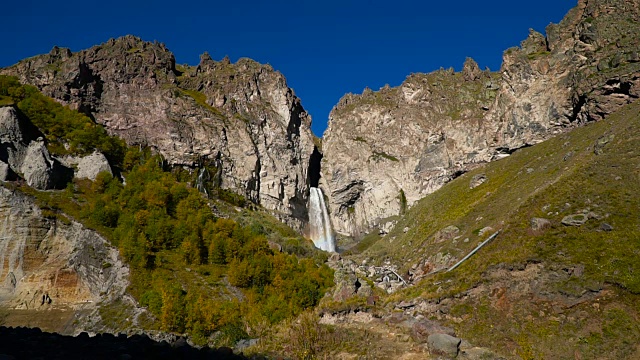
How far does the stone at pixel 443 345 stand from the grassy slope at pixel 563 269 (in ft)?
24.0

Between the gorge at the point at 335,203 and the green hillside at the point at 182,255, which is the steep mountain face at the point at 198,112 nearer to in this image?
the gorge at the point at 335,203

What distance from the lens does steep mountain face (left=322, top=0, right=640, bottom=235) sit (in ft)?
210

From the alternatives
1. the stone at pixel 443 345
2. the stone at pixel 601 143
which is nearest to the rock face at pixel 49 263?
the stone at pixel 443 345

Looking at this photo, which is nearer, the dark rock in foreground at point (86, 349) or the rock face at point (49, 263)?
the dark rock in foreground at point (86, 349)

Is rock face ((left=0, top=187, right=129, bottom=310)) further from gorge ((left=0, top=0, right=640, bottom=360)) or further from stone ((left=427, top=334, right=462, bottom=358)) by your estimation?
stone ((left=427, top=334, right=462, bottom=358))

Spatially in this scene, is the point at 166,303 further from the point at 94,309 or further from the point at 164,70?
the point at 164,70

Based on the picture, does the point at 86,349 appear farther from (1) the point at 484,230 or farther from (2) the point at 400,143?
(2) the point at 400,143

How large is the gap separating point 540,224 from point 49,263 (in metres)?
47.8

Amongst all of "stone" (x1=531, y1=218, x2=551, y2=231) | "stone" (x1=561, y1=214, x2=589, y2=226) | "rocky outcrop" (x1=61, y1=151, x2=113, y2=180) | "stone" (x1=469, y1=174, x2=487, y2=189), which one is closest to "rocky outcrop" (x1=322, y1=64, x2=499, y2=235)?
"stone" (x1=469, y1=174, x2=487, y2=189)

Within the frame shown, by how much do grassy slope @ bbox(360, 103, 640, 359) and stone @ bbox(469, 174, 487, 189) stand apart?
65.0ft

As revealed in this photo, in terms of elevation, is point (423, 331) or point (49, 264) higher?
point (49, 264)

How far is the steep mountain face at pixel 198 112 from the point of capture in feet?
316

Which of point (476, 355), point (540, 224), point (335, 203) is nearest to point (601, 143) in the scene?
point (540, 224)

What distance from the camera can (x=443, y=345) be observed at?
1492cm
